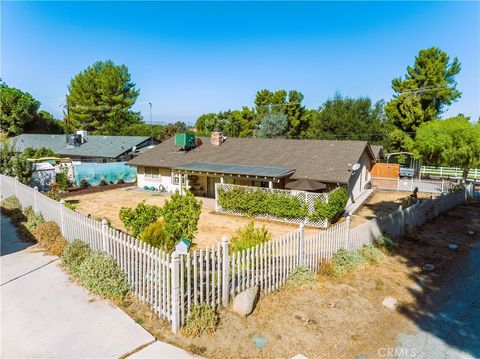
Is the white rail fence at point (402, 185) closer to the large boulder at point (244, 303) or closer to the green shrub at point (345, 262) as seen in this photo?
the green shrub at point (345, 262)

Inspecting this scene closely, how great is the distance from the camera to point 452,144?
2466 cm

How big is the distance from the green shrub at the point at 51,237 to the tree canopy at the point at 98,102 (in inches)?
2084

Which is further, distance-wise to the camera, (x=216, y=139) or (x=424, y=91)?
(x=424, y=91)

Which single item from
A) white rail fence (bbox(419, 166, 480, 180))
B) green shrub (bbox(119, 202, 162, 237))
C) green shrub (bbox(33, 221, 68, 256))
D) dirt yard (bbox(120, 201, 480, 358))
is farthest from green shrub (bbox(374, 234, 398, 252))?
white rail fence (bbox(419, 166, 480, 180))

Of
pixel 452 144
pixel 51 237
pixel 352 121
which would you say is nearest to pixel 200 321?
pixel 51 237

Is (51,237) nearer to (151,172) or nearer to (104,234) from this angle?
(104,234)

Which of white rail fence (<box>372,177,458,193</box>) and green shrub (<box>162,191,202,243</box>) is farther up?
green shrub (<box>162,191,202,243</box>)

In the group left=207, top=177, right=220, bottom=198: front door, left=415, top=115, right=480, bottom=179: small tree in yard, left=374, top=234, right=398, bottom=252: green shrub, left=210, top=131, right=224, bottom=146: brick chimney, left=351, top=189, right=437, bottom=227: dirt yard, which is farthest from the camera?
left=210, top=131, right=224, bottom=146: brick chimney

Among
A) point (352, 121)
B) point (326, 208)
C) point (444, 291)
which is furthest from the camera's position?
point (352, 121)

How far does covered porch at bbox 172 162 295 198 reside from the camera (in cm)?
1859

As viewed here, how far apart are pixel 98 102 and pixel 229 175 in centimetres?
5296

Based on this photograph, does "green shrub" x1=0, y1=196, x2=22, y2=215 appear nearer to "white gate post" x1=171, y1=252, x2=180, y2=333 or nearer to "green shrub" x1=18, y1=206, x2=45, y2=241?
"green shrub" x1=18, y1=206, x2=45, y2=241

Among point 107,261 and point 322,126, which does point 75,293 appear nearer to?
point 107,261
